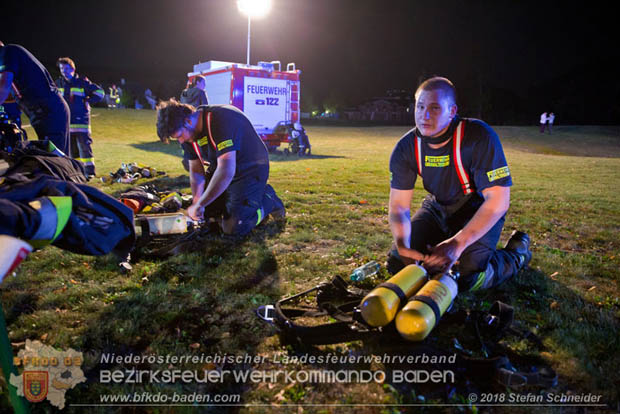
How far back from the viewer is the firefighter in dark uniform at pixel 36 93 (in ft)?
17.1

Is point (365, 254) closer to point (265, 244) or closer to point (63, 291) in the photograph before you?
point (265, 244)

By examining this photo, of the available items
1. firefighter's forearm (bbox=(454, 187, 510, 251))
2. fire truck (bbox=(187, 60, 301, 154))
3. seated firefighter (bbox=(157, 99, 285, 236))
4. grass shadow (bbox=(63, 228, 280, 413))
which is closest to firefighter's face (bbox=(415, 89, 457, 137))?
firefighter's forearm (bbox=(454, 187, 510, 251))

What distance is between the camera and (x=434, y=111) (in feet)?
10.8

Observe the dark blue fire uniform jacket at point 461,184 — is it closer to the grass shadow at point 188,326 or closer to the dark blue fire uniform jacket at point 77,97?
the grass shadow at point 188,326

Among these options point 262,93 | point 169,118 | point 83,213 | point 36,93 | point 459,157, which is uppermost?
point 262,93

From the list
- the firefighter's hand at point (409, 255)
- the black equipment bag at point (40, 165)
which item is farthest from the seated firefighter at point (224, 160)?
the firefighter's hand at point (409, 255)

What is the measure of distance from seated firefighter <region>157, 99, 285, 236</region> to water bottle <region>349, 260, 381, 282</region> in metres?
1.97

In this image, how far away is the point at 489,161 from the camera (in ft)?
10.8

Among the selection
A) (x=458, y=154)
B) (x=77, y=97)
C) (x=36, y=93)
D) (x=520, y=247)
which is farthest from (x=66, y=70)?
(x=520, y=247)

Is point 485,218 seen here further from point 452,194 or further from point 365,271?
point 365,271

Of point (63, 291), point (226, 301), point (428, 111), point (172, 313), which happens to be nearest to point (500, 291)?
point (428, 111)

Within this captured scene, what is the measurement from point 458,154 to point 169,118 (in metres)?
3.27

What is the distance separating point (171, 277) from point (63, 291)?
39.1 inches

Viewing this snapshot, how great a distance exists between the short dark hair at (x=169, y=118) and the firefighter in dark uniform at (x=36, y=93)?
2548 millimetres
